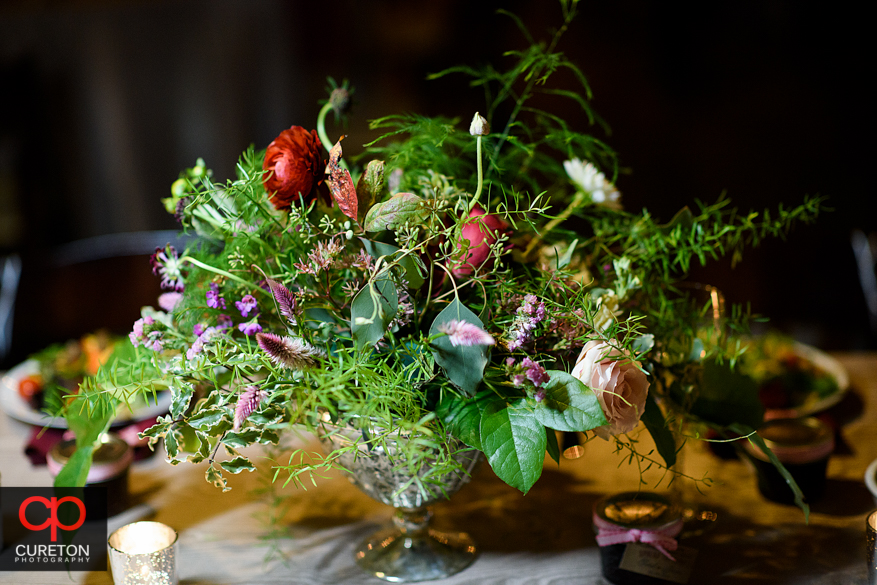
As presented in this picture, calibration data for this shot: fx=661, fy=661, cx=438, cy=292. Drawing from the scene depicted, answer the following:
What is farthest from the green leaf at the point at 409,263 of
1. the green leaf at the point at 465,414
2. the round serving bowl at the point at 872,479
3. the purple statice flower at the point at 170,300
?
the round serving bowl at the point at 872,479

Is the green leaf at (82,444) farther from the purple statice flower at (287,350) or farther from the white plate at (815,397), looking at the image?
the white plate at (815,397)

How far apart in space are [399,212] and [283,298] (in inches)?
4.4

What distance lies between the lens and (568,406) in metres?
0.50

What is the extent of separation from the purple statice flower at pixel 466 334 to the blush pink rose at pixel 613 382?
0.09 m

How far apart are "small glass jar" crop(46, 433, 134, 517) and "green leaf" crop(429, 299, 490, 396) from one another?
0.43 metres

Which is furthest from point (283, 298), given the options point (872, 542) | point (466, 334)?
point (872, 542)

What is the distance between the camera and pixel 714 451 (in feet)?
2.79

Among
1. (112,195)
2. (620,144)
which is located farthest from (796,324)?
(112,195)

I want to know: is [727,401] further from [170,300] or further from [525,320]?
[170,300]

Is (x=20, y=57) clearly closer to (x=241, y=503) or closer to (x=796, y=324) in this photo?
(x=241, y=503)

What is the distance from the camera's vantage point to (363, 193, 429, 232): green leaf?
20.2 inches

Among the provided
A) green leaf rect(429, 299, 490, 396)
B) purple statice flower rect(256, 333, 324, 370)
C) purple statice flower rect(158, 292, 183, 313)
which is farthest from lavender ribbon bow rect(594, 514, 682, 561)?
purple statice flower rect(158, 292, 183, 313)

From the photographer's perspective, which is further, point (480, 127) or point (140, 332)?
point (140, 332)

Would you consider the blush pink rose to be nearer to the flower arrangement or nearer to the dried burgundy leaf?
the flower arrangement
